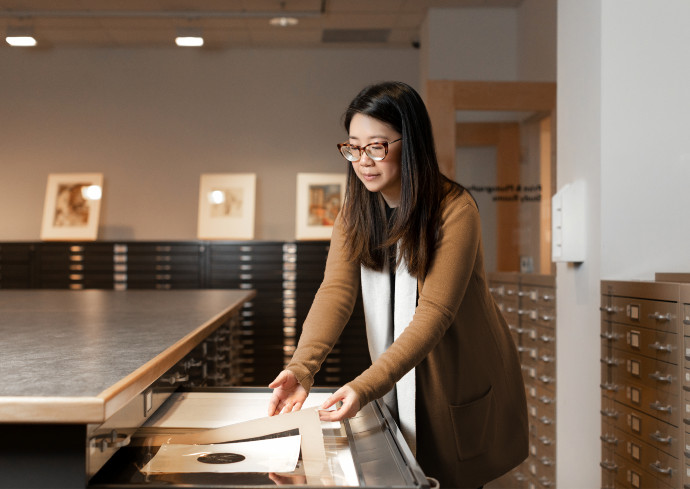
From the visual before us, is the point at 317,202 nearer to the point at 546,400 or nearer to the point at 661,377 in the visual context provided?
the point at 546,400

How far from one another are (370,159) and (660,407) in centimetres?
123

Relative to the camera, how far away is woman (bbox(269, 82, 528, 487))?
1391mm

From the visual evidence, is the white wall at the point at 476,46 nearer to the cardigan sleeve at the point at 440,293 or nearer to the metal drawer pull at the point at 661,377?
the metal drawer pull at the point at 661,377

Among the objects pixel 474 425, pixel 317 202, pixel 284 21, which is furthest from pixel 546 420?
pixel 284 21

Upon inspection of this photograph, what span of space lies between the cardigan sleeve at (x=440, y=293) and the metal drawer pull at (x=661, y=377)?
0.90 m

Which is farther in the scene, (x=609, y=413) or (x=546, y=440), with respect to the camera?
(x=546, y=440)

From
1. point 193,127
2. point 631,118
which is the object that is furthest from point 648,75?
point 193,127

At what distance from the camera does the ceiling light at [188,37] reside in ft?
17.4

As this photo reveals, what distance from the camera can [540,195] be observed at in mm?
4379

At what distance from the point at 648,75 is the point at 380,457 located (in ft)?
6.33

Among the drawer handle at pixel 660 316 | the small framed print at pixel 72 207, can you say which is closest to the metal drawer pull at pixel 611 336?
the drawer handle at pixel 660 316

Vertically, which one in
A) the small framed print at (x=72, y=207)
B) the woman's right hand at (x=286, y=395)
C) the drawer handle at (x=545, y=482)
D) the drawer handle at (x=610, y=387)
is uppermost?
the small framed print at (x=72, y=207)

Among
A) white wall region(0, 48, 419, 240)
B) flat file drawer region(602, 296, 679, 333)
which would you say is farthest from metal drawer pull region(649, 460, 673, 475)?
white wall region(0, 48, 419, 240)

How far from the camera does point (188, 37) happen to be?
530 centimetres
